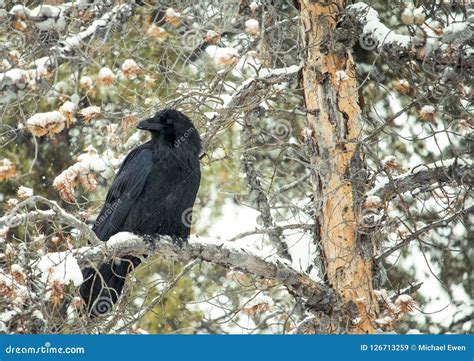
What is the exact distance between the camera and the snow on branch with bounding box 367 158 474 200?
19.3ft

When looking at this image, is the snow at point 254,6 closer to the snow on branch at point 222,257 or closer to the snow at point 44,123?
the snow on branch at point 222,257

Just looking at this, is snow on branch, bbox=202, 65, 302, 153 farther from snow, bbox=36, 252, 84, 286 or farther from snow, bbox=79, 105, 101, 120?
snow, bbox=36, 252, 84, 286

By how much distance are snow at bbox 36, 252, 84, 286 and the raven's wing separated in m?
1.85

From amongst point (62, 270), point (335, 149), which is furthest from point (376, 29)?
point (62, 270)

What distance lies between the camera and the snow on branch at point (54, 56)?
534 cm

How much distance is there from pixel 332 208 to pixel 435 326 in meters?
3.48

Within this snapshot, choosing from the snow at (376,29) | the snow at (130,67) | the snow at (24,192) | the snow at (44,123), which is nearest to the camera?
the snow at (44,123)

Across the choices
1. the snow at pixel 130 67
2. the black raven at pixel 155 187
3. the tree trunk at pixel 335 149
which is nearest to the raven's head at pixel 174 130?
the black raven at pixel 155 187

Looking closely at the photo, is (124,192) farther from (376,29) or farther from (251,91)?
(376,29)

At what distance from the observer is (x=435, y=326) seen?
9.11 meters

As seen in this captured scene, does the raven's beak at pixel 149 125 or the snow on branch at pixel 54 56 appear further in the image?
the raven's beak at pixel 149 125

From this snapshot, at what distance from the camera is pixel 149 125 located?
6.68m

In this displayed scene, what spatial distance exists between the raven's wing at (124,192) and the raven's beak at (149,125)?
9.4 inches

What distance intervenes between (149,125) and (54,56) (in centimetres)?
110
